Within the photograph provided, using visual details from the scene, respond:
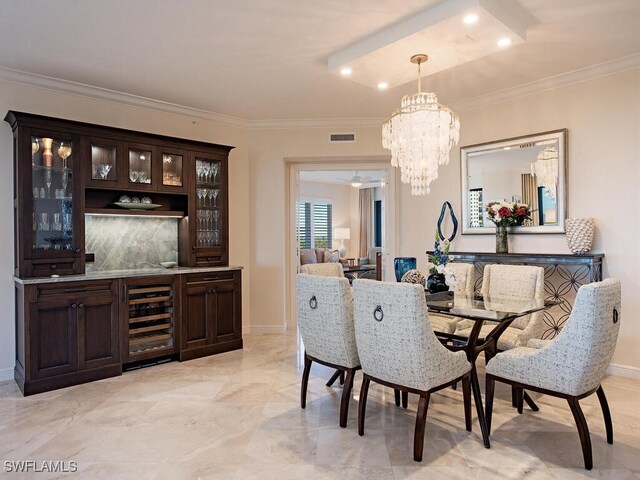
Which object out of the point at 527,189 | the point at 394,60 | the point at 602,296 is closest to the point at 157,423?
the point at 602,296

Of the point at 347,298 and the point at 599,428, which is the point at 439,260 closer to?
A: the point at 347,298

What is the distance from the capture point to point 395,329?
2381 mm

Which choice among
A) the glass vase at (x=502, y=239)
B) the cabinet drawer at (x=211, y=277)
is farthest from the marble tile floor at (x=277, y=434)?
the glass vase at (x=502, y=239)

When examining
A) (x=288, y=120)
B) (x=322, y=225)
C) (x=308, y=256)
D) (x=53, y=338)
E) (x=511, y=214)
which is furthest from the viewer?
(x=322, y=225)

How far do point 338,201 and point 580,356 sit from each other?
9.39 metres

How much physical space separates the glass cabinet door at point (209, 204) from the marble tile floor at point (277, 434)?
1625 mm

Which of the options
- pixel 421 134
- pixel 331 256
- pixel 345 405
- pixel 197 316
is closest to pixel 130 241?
pixel 197 316

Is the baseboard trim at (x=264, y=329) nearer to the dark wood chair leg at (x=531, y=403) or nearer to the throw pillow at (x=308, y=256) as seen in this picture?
the dark wood chair leg at (x=531, y=403)

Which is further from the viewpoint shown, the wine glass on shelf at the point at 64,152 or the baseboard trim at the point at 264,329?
the baseboard trim at the point at 264,329

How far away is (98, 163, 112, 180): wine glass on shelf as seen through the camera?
4066 millimetres

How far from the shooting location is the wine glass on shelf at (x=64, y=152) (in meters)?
3.81

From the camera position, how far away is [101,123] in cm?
438

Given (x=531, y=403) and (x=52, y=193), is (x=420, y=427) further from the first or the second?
(x=52, y=193)

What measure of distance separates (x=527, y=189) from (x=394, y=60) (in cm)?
204
